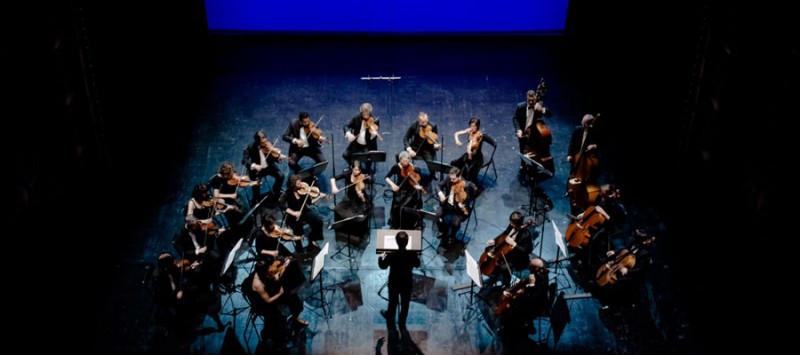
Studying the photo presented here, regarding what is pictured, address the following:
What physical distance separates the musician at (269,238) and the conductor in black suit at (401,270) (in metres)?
1.11

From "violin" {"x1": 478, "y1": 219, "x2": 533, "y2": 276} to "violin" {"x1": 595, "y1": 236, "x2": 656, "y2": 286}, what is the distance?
909 mm

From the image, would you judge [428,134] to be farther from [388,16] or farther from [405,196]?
[388,16]

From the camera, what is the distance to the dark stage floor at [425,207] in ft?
24.8

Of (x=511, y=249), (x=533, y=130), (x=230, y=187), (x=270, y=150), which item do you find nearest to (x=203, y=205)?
(x=230, y=187)

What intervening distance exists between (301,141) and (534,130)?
2.86 metres

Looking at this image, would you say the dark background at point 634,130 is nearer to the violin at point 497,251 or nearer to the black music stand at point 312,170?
the violin at point 497,251

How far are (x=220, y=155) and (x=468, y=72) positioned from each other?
418cm

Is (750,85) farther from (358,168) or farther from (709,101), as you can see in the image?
(358,168)

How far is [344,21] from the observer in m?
12.2

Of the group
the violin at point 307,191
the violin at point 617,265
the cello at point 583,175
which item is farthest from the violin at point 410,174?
the violin at point 617,265

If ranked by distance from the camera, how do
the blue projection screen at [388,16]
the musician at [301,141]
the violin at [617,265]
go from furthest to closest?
the blue projection screen at [388,16] → the musician at [301,141] → the violin at [617,265]

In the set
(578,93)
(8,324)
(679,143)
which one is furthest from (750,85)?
(8,324)

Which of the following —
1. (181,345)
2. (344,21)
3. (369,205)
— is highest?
(344,21)

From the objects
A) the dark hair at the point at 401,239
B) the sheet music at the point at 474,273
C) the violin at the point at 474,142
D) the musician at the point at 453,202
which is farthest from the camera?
the violin at the point at 474,142
